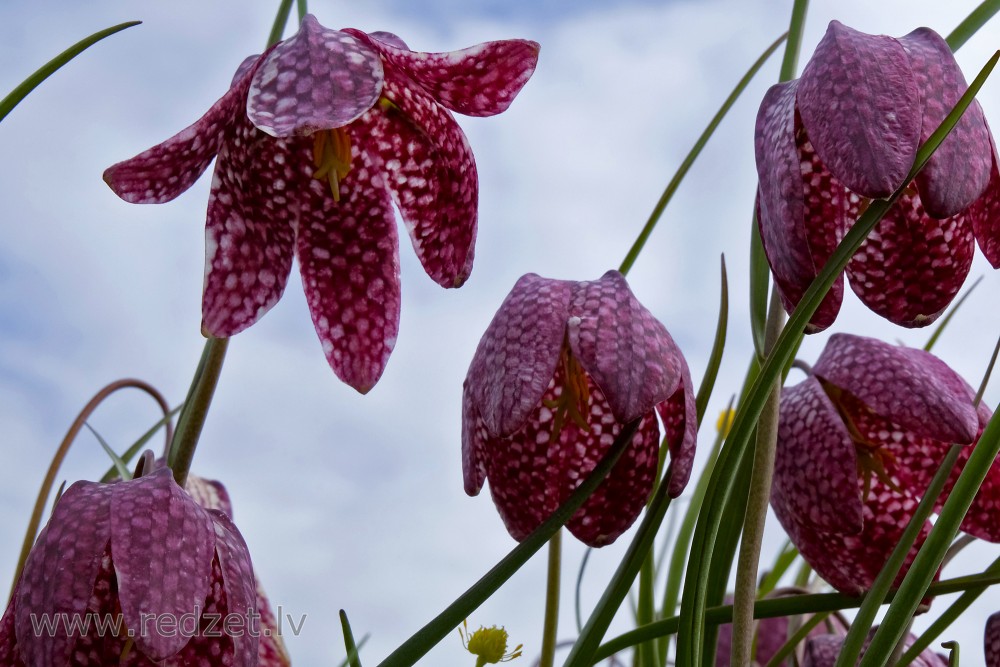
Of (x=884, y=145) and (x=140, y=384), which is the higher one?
(x=140, y=384)

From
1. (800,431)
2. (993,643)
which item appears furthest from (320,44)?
(993,643)

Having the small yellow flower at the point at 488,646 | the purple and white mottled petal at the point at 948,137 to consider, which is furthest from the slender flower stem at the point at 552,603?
the purple and white mottled petal at the point at 948,137

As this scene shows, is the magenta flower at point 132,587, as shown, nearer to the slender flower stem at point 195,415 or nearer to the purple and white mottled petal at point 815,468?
the slender flower stem at point 195,415

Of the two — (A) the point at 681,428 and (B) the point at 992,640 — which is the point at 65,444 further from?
(B) the point at 992,640

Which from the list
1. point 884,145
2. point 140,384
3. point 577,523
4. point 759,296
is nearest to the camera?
point 884,145

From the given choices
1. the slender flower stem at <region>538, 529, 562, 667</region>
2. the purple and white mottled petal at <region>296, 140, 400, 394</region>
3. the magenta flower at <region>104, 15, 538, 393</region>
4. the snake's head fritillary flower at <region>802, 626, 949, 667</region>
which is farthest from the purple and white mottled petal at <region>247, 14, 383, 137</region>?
the snake's head fritillary flower at <region>802, 626, 949, 667</region>

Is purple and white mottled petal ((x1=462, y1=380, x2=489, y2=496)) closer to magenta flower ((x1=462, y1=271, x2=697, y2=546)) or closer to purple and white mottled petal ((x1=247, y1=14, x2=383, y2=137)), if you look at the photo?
magenta flower ((x1=462, y1=271, x2=697, y2=546))

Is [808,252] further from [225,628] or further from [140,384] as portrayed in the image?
[140,384]
